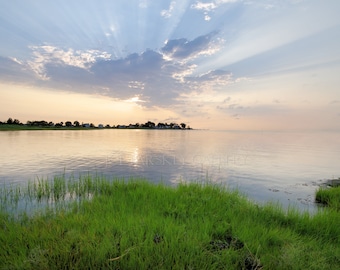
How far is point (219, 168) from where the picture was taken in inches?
1156

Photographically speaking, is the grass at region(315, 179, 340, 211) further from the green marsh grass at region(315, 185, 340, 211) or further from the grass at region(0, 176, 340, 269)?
the grass at region(0, 176, 340, 269)

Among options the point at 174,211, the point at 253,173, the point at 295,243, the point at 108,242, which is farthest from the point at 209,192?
the point at 253,173

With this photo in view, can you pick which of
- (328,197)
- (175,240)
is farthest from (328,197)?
Answer: (175,240)

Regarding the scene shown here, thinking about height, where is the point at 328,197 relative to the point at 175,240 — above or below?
below

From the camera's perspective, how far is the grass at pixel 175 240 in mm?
5520

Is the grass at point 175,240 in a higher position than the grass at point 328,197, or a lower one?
higher

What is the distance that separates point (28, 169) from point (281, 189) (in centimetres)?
2737

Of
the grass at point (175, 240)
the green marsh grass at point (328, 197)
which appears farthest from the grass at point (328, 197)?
the grass at point (175, 240)

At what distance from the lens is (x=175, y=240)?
6.25 metres

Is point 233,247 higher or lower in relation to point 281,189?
higher

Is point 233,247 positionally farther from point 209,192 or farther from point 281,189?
point 281,189

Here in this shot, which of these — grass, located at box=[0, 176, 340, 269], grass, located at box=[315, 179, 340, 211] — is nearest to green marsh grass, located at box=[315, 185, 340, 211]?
grass, located at box=[315, 179, 340, 211]

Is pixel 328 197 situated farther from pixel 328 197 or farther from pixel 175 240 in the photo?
pixel 175 240

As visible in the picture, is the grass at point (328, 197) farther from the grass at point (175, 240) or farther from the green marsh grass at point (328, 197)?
the grass at point (175, 240)
